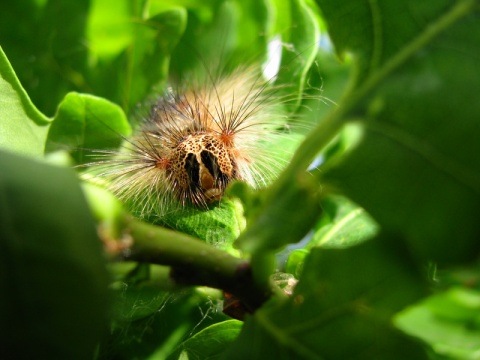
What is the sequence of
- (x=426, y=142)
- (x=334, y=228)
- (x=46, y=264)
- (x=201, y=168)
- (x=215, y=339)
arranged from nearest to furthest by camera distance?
(x=46, y=264) < (x=426, y=142) < (x=215, y=339) < (x=334, y=228) < (x=201, y=168)

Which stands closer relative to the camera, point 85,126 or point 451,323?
point 451,323

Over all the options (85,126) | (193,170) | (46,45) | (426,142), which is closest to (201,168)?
(193,170)

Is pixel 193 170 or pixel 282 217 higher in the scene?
pixel 193 170

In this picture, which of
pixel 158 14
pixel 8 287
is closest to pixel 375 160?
pixel 8 287

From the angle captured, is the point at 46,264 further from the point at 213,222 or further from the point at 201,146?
the point at 201,146

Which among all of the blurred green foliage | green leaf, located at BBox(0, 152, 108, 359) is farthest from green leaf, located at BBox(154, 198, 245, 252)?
green leaf, located at BBox(0, 152, 108, 359)

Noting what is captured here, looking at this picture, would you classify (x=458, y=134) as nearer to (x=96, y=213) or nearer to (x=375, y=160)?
(x=375, y=160)

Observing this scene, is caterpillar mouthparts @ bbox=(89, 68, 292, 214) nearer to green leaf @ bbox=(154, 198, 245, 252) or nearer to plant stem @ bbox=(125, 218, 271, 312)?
green leaf @ bbox=(154, 198, 245, 252)
